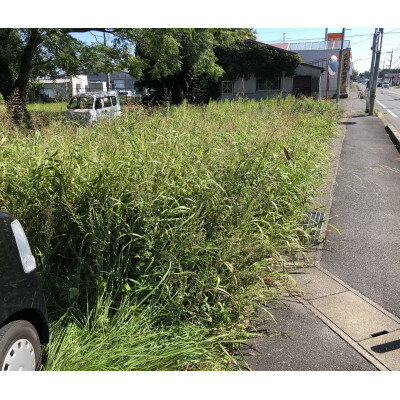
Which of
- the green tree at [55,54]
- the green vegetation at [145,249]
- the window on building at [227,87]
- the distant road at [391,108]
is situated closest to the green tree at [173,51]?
the green tree at [55,54]

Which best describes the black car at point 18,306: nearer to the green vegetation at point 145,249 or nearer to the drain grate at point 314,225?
the green vegetation at point 145,249

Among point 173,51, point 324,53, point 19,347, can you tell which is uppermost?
point 324,53

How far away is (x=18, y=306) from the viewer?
6.59ft

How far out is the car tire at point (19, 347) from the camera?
1887 mm

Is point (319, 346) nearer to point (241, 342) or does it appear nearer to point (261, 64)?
point (241, 342)

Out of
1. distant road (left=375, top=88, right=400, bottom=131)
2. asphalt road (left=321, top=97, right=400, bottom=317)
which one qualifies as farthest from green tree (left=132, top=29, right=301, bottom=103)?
distant road (left=375, top=88, right=400, bottom=131)

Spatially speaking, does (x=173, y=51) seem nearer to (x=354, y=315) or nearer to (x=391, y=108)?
(x=354, y=315)

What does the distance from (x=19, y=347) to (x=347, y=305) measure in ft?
8.31

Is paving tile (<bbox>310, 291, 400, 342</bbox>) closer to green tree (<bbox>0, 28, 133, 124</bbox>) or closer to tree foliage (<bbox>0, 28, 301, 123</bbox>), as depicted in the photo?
tree foliage (<bbox>0, 28, 301, 123</bbox>)

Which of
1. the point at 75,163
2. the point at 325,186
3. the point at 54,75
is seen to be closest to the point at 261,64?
the point at 54,75

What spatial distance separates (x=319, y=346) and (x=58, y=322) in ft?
6.18

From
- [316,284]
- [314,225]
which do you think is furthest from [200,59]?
[316,284]

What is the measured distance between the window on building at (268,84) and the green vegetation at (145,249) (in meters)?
30.0

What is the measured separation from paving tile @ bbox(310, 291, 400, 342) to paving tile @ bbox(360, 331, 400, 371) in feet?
0.21
